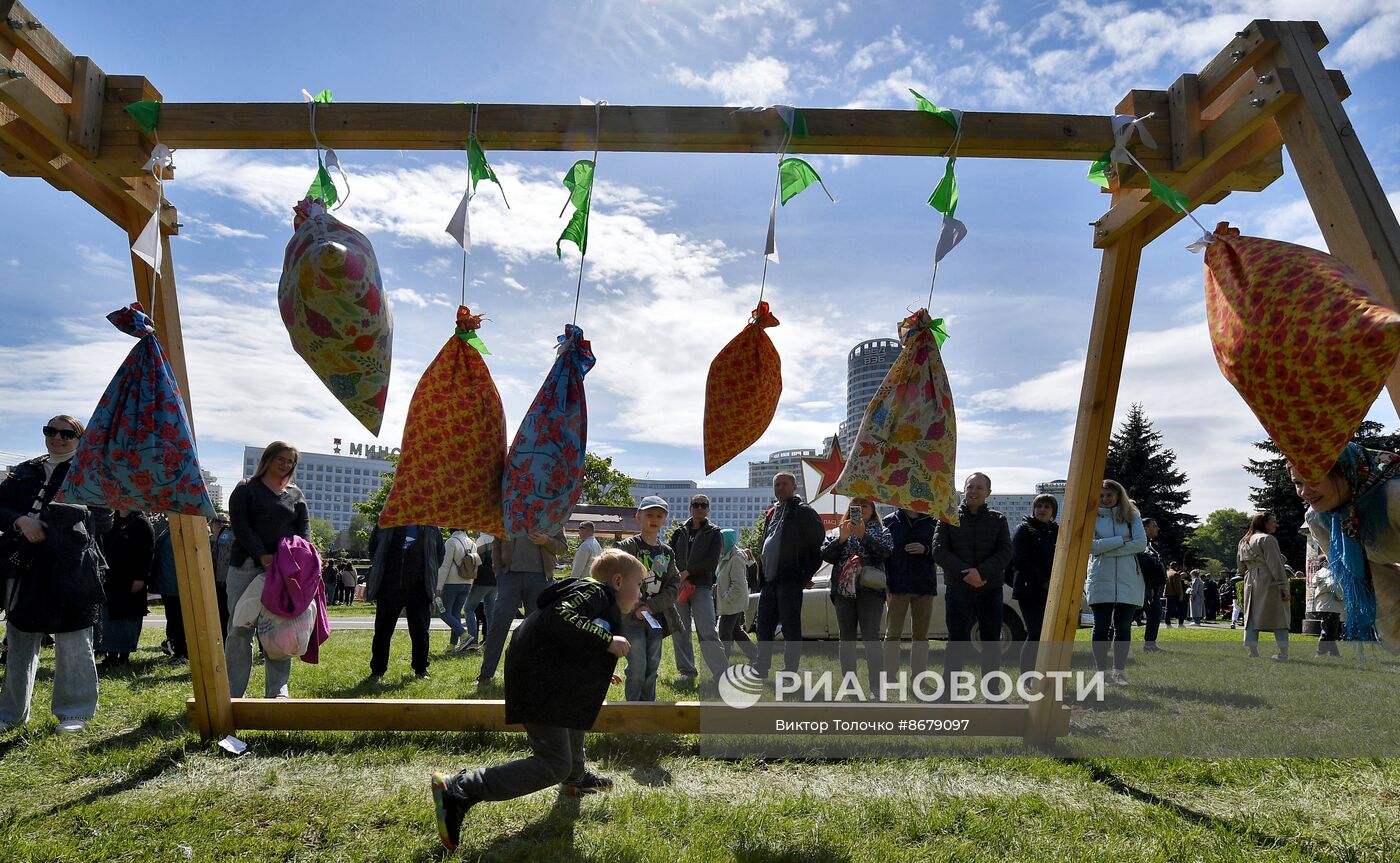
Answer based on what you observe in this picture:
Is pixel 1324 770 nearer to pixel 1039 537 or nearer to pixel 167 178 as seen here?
pixel 1039 537

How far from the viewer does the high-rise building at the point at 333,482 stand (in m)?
104

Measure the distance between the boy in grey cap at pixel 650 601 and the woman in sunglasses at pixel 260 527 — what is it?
6.22ft

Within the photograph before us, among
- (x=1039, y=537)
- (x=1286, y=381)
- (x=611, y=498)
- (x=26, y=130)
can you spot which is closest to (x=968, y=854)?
(x=1286, y=381)

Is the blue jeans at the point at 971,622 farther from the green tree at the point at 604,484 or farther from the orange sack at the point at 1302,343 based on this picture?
the green tree at the point at 604,484

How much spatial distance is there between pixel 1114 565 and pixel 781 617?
2678 millimetres

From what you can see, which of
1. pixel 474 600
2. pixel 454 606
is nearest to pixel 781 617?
pixel 474 600

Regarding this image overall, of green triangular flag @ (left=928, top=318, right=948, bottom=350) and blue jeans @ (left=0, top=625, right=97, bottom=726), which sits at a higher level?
green triangular flag @ (left=928, top=318, right=948, bottom=350)

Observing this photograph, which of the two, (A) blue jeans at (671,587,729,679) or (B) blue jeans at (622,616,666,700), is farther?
(A) blue jeans at (671,587,729,679)

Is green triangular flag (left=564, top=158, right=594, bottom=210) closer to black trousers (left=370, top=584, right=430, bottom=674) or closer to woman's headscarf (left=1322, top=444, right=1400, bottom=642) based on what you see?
woman's headscarf (left=1322, top=444, right=1400, bottom=642)

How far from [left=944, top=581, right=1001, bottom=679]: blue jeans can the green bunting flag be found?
387cm

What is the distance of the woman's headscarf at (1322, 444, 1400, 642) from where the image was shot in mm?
2598

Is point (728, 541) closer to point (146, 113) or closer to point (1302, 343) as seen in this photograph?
point (146, 113)

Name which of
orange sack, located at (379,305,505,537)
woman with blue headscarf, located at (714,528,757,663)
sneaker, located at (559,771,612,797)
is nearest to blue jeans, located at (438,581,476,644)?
woman with blue headscarf, located at (714,528,757,663)

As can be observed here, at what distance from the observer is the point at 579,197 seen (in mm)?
3023
